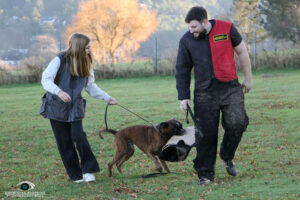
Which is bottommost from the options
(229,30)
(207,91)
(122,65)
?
(122,65)

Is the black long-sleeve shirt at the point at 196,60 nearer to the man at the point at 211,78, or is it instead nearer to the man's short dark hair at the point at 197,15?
the man at the point at 211,78

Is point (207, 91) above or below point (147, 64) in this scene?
above

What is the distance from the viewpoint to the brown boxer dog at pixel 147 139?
266 inches

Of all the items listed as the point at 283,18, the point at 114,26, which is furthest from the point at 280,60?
the point at 114,26

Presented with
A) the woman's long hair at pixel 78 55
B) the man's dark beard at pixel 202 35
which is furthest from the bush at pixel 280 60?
the man's dark beard at pixel 202 35

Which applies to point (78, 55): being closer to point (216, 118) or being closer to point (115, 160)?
point (115, 160)

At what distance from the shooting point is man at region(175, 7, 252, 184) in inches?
230

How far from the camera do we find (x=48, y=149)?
950 centimetres

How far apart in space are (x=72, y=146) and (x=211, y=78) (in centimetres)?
213

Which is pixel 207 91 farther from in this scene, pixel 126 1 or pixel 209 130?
pixel 126 1

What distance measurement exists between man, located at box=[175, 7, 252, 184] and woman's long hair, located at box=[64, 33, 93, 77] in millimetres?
1220

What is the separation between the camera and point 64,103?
6.37 meters

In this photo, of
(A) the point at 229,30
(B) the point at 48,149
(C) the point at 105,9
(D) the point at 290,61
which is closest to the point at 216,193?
(A) the point at 229,30

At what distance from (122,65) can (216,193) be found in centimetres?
2341
